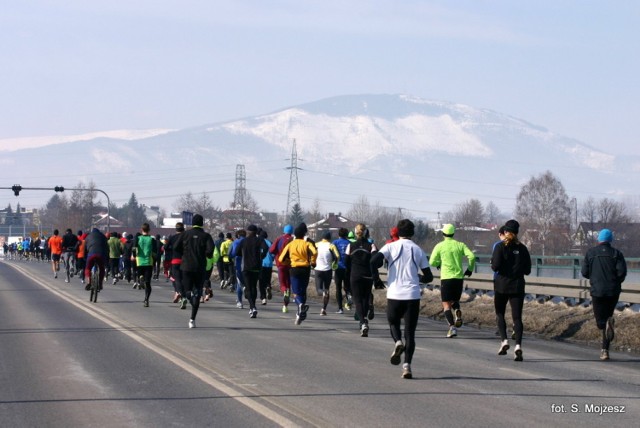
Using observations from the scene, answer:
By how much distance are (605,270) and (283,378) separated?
19.0 feet

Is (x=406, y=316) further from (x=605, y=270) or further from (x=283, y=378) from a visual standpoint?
(x=605, y=270)

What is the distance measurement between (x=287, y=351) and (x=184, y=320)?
6.05 m

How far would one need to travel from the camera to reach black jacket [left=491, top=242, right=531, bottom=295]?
50.6 ft

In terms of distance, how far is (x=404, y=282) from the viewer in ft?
42.5

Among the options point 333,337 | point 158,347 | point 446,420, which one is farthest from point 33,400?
point 333,337

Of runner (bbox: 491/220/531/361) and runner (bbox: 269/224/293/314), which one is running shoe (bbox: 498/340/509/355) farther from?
runner (bbox: 269/224/293/314)

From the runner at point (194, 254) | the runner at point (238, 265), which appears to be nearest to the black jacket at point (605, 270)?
the runner at point (194, 254)

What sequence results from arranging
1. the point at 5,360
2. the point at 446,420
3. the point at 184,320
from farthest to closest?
1. the point at 184,320
2. the point at 5,360
3. the point at 446,420

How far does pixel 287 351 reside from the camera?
1544 centimetres

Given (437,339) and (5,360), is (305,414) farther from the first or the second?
(437,339)

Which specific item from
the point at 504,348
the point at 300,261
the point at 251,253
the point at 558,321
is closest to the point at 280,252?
the point at 251,253

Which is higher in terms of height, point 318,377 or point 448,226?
Result: point 448,226

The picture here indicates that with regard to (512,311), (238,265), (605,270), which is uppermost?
(605,270)

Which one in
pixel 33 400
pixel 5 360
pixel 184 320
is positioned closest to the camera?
pixel 33 400
